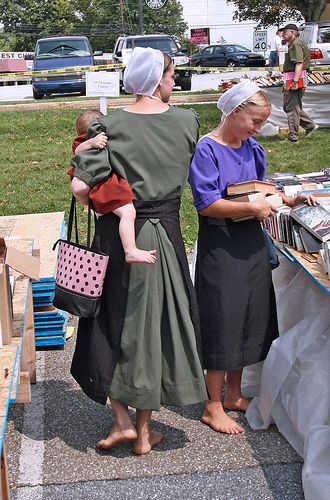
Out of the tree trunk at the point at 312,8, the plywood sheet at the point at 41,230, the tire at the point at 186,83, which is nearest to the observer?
the plywood sheet at the point at 41,230

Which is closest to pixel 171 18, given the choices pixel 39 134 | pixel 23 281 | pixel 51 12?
pixel 51 12

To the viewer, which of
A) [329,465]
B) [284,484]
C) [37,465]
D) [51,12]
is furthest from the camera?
[51,12]

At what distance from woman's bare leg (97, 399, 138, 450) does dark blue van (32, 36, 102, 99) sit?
52.3ft

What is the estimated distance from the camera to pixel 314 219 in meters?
3.63

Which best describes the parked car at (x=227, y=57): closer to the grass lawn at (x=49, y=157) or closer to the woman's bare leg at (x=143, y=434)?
the grass lawn at (x=49, y=157)

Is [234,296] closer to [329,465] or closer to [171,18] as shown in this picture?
[329,465]

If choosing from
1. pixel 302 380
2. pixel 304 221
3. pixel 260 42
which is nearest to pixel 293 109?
pixel 304 221

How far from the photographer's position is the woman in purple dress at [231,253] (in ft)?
11.2

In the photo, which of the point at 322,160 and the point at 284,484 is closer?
the point at 284,484

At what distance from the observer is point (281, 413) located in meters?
3.66

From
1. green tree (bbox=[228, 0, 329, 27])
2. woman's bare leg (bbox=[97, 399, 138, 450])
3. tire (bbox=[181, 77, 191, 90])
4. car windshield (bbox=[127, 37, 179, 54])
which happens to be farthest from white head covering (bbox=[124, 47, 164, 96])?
green tree (bbox=[228, 0, 329, 27])

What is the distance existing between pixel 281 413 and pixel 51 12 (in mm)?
76526

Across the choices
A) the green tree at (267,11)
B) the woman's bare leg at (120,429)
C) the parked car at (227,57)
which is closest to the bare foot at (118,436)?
the woman's bare leg at (120,429)

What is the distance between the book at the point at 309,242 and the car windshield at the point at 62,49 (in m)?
16.7
